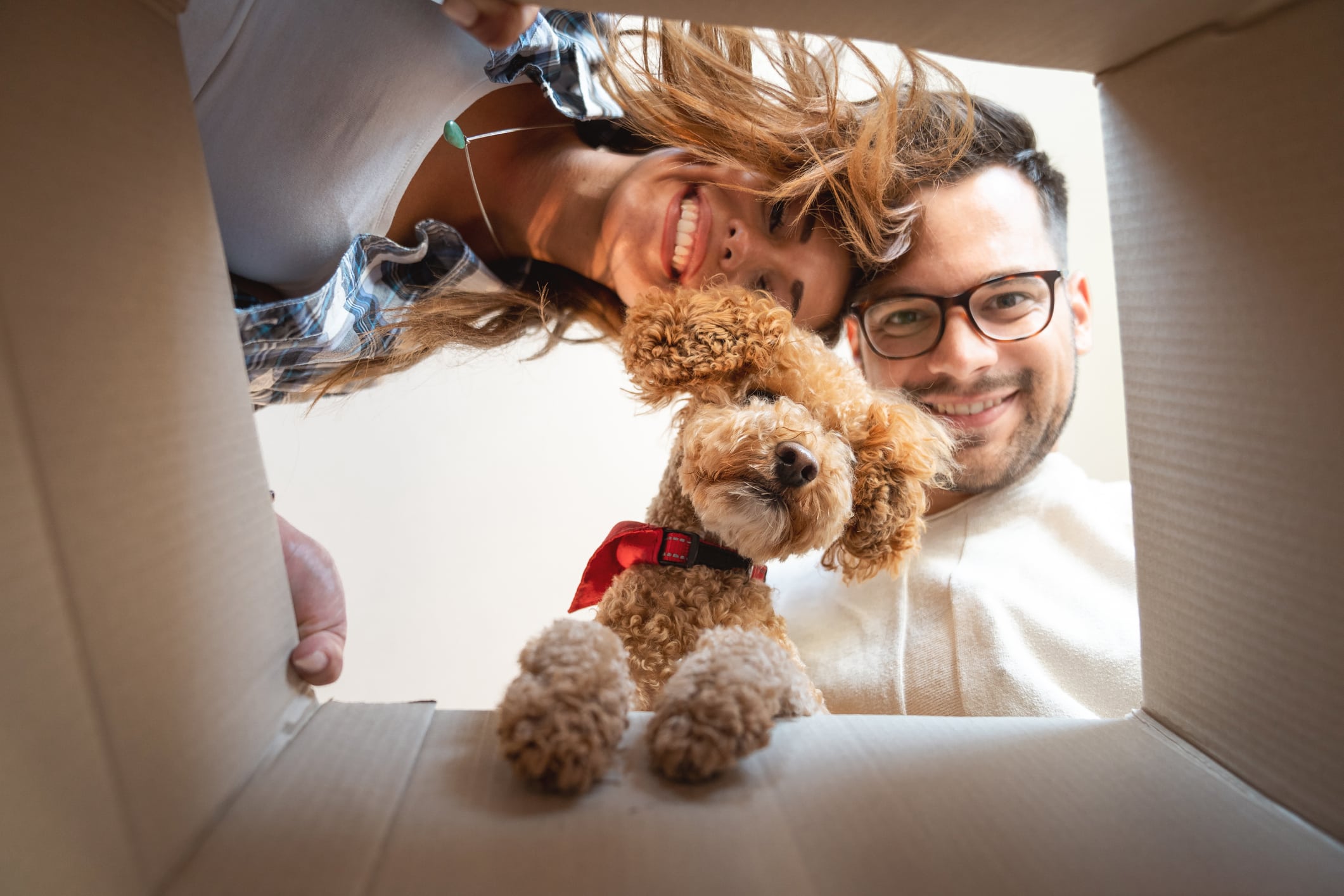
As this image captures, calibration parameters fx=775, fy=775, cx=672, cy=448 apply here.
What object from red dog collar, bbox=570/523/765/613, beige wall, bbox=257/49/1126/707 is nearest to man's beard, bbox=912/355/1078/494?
red dog collar, bbox=570/523/765/613

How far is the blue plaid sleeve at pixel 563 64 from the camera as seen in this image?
3.10ft

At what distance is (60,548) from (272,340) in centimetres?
71

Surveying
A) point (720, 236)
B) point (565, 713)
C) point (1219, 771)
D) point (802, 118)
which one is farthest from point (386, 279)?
point (1219, 771)

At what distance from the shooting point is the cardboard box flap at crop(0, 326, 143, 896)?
1.19 ft

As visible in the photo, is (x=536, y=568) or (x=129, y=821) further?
(x=536, y=568)

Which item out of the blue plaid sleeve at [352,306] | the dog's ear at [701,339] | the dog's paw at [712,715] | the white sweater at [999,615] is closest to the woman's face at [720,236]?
the dog's ear at [701,339]

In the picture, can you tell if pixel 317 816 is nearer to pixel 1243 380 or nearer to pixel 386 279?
pixel 1243 380

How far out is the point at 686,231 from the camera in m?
0.93

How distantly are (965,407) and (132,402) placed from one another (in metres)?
0.93

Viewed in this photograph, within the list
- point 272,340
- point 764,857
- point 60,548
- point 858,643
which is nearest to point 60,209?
point 60,548

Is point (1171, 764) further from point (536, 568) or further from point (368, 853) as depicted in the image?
point (536, 568)

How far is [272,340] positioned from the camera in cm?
103

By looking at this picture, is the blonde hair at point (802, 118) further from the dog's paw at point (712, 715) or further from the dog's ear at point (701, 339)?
the dog's paw at point (712, 715)

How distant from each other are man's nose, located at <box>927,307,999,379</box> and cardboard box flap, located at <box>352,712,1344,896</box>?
551 mm
